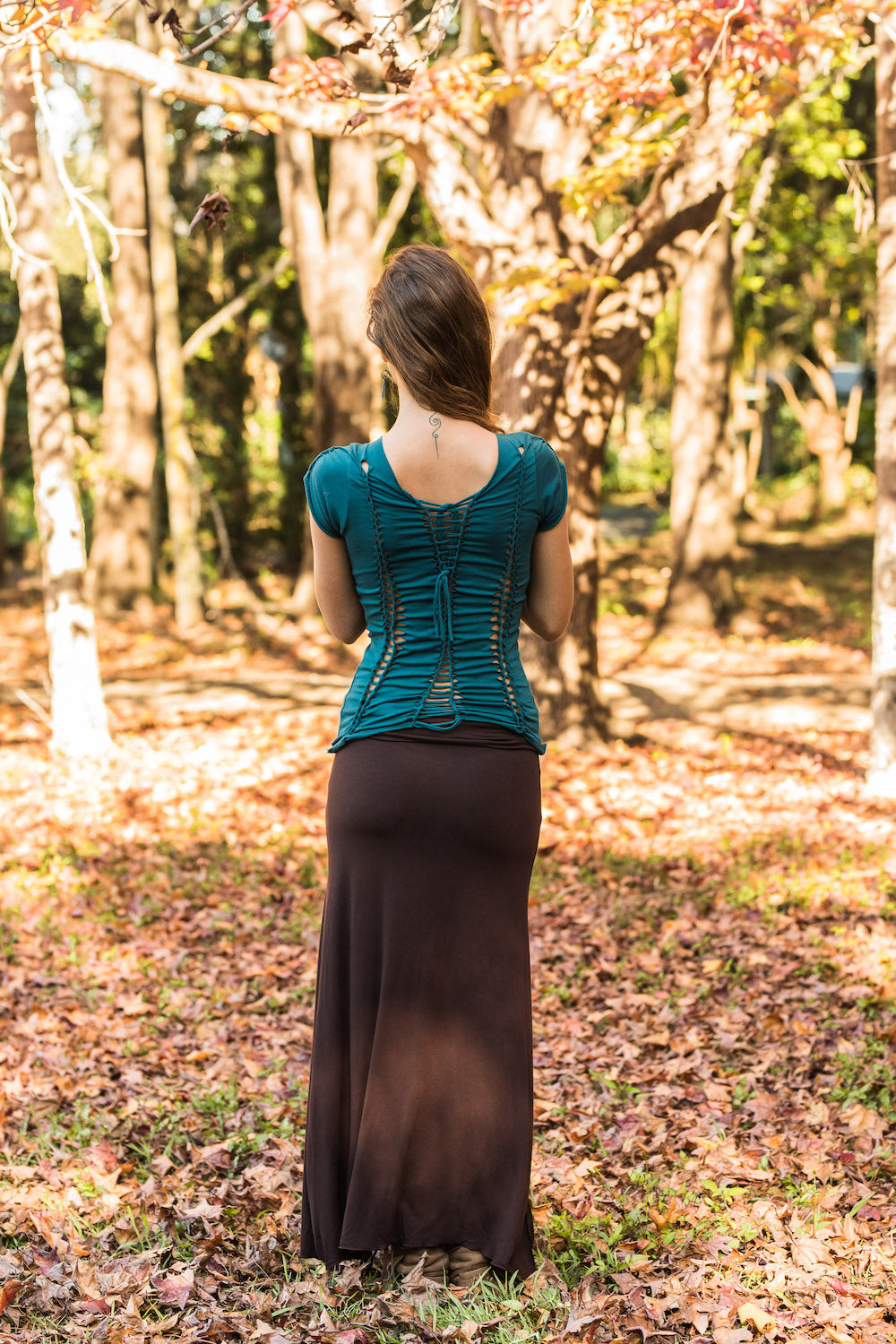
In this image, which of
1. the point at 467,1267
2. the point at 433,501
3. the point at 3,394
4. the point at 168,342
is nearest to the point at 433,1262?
the point at 467,1267

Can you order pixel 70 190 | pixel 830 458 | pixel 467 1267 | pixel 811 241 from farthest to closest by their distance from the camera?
pixel 830 458 → pixel 811 241 → pixel 70 190 → pixel 467 1267

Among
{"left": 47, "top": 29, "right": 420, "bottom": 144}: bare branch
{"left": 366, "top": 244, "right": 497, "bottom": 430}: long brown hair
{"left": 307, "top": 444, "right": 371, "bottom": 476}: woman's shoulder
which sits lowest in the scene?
{"left": 307, "top": 444, "right": 371, "bottom": 476}: woman's shoulder

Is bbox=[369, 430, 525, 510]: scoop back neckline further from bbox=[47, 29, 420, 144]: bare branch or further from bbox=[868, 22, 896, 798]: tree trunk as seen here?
bbox=[868, 22, 896, 798]: tree trunk

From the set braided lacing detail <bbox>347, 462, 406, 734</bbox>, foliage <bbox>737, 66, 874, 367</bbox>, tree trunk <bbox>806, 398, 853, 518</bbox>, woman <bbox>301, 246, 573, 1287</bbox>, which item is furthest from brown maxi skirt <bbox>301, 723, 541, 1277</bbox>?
tree trunk <bbox>806, 398, 853, 518</bbox>

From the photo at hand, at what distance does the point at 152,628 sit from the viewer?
1742cm

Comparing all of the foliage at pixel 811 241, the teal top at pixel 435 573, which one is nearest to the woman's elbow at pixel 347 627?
the teal top at pixel 435 573

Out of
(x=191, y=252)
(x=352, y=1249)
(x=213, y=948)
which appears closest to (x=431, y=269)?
(x=352, y=1249)

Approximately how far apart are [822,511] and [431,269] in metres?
23.0

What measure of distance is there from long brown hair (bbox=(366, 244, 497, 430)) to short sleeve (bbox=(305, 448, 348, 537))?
0.25m

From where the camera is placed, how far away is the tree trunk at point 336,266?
1538cm

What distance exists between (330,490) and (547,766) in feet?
20.6

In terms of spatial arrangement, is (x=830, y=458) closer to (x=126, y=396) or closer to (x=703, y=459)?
(x=703, y=459)

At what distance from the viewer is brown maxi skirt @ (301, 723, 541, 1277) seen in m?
3.05

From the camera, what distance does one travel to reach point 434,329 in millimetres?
2902
